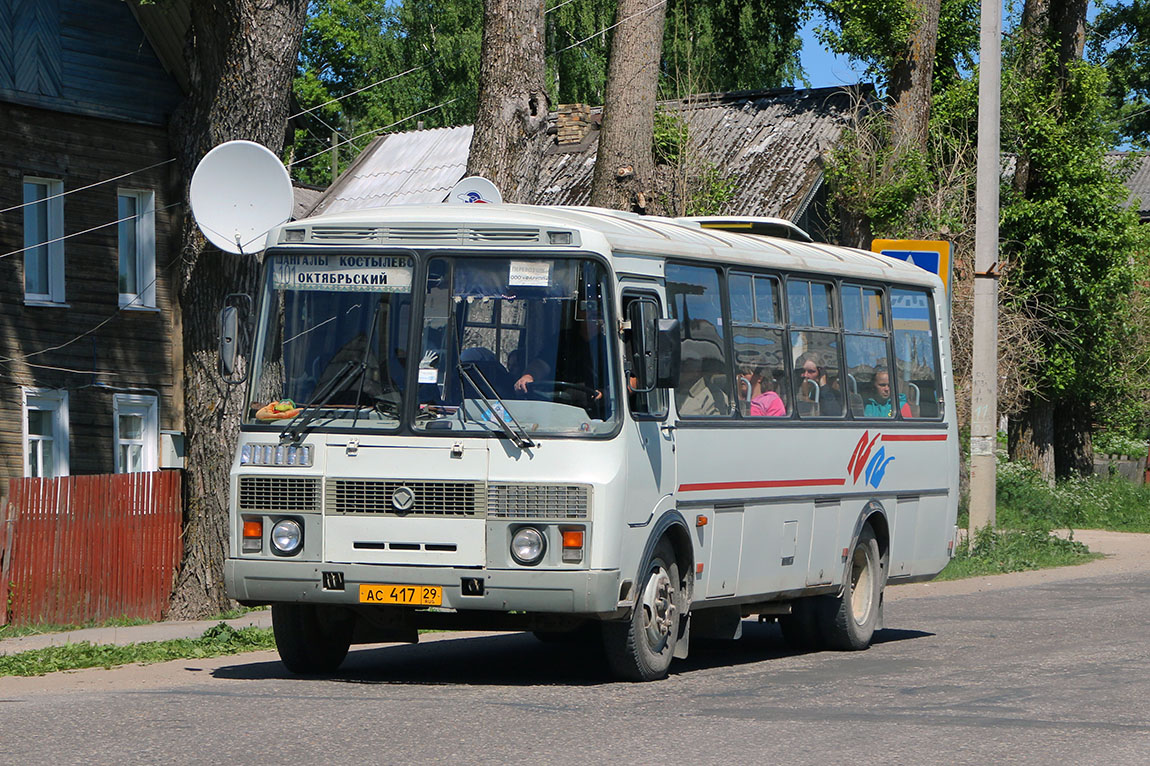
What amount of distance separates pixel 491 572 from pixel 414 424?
0.97 m

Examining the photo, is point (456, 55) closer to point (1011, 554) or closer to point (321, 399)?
point (1011, 554)

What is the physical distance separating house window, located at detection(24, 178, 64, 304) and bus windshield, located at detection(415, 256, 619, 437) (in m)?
14.5

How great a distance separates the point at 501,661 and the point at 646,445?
2.44 m

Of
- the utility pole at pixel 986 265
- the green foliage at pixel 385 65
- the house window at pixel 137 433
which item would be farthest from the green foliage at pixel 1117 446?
the house window at pixel 137 433

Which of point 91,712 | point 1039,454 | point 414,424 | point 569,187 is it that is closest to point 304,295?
point 414,424

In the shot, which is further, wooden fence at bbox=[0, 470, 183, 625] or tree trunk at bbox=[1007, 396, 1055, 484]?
tree trunk at bbox=[1007, 396, 1055, 484]

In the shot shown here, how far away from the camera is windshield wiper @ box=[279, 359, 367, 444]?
1041 centimetres

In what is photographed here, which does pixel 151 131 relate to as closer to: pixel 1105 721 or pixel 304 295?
pixel 304 295

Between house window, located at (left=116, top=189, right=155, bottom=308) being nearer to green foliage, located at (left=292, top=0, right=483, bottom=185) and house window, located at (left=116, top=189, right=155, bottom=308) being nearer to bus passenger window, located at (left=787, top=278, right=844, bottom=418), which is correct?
bus passenger window, located at (left=787, top=278, right=844, bottom=418)

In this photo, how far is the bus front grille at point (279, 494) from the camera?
34.0ft

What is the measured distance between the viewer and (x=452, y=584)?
10117 mm

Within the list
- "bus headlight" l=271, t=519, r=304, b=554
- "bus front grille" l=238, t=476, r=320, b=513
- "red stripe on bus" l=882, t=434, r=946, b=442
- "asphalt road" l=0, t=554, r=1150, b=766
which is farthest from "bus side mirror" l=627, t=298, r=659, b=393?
"red stripe on bus" l=882, t=434, r=946, b=442

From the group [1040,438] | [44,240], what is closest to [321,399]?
[44,240]

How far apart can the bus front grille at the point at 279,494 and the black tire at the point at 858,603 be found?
188 inches
